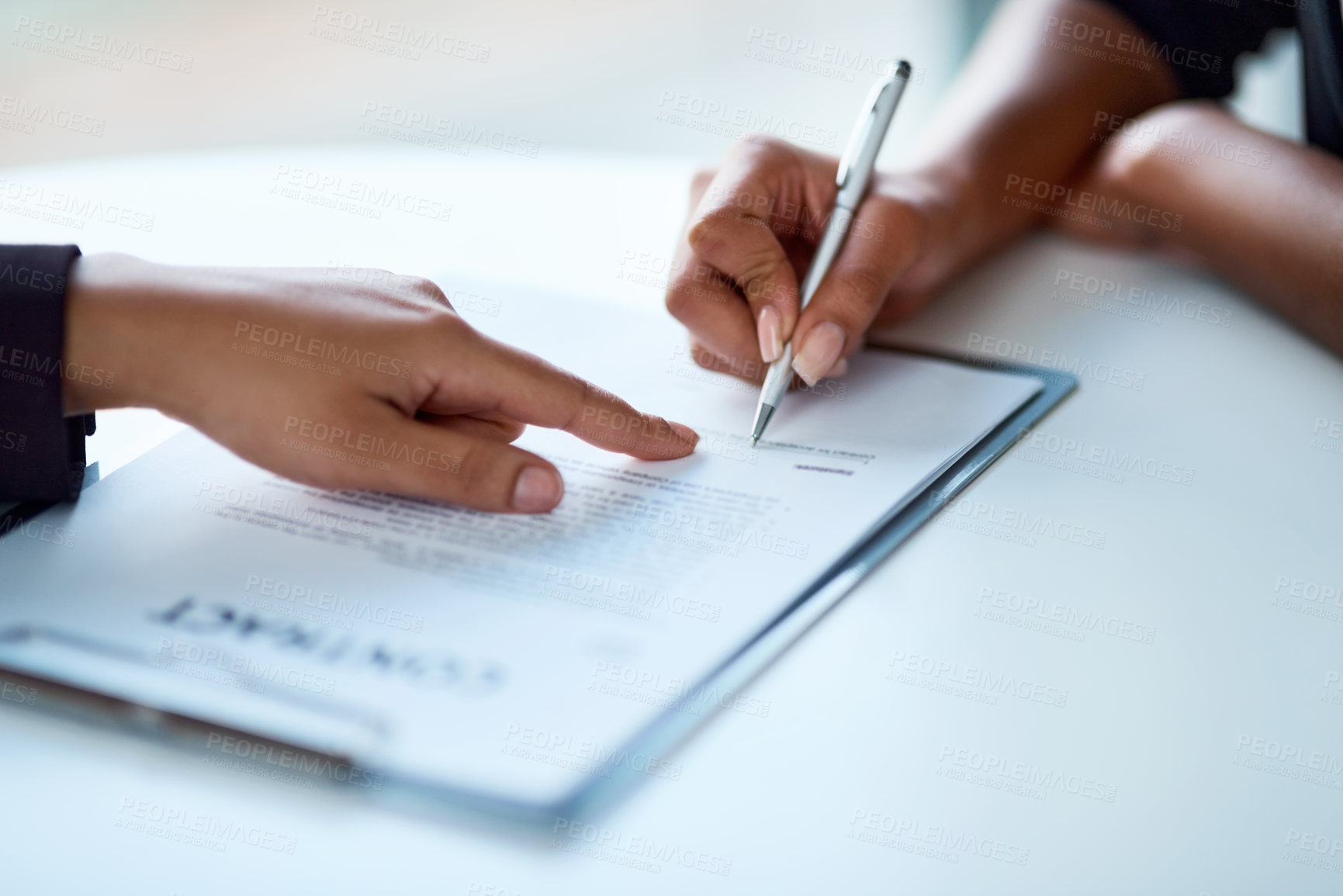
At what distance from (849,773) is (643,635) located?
4.2 inches

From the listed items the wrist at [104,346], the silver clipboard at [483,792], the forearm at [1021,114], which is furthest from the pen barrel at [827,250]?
the wrist at [104,346]

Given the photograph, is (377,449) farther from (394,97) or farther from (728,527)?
(394,97)

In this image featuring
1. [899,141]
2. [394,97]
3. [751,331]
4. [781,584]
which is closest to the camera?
[781,584]

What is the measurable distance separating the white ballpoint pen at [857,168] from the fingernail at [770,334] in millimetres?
21

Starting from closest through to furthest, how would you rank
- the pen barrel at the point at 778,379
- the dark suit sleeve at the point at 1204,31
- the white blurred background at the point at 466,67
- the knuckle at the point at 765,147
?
the pen barrel at the point at 778,379, the knuckle at the point at 765,147, the dark suit sleeve at the point at 1204,31, the white blurred background at the point at 466,67

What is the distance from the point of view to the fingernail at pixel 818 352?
0.66 meters

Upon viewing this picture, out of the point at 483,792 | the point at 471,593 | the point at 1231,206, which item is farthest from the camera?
the point at 1231,206

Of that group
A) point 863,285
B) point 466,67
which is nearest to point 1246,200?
point 863,285

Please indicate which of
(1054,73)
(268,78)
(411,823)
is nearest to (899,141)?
(1054,73)

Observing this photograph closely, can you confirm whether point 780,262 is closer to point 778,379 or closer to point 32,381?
point 778,379

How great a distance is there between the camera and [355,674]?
0.43m

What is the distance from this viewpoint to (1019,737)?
43cm

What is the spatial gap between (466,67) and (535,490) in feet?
5.88

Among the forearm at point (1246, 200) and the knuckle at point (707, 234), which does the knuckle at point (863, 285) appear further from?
the forearm at point (1246, 200)
